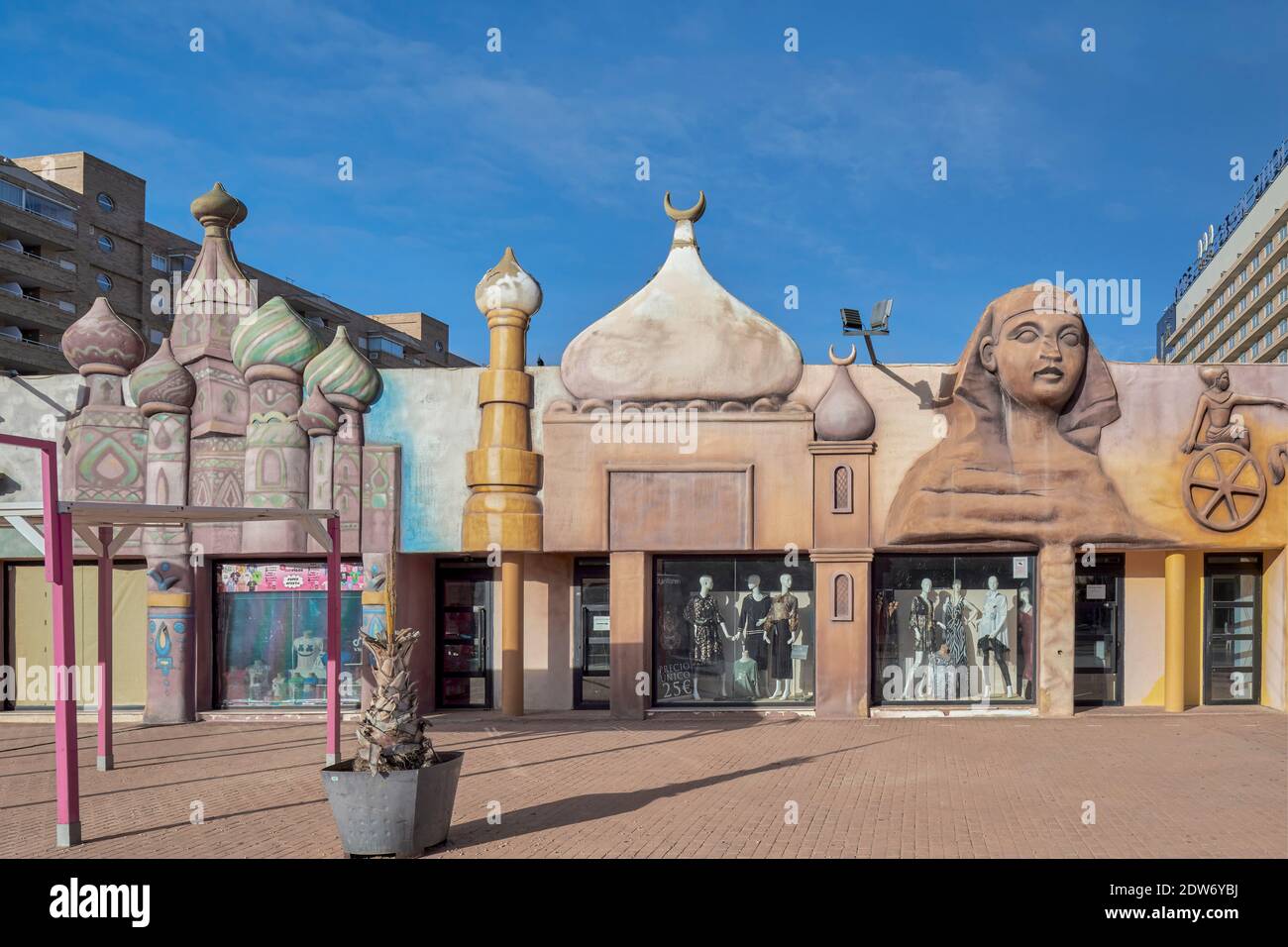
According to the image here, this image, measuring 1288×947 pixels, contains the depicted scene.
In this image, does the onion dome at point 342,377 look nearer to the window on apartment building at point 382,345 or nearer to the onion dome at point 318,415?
the onion dome at point 318,415

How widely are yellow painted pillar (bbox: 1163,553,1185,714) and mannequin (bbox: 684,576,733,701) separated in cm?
687

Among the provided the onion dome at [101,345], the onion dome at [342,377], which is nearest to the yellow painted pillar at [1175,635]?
the onion dome at [342,377]

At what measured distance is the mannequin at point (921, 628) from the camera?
18266 mm

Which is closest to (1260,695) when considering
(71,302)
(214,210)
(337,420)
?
(337,420)

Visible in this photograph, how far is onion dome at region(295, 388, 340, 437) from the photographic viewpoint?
60.1ft

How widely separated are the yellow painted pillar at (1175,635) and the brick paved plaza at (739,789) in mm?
500

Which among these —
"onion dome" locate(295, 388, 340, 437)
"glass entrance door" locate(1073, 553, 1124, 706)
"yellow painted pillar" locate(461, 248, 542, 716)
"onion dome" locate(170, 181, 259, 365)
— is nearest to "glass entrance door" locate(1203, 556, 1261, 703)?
"glass entrance door" locate(1073, 553, 1124, 706)

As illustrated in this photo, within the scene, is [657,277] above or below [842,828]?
above

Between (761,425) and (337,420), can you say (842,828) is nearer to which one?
(761,425)

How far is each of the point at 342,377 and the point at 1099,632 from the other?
12783 mm

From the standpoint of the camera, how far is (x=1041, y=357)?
17156 mm

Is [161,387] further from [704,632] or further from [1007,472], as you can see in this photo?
[1007,472]

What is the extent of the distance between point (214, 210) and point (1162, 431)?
15.6 meters

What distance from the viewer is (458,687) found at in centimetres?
1936
